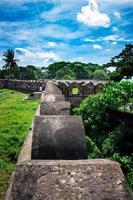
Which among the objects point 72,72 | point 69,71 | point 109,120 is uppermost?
point 69,71

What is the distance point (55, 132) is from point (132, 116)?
423 inches

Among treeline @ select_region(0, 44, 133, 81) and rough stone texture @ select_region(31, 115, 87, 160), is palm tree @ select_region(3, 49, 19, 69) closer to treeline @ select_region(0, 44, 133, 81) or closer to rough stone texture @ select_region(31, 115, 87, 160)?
treeline @ select_region(0, 44, 133, 81)

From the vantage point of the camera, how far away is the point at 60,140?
3.00 meters

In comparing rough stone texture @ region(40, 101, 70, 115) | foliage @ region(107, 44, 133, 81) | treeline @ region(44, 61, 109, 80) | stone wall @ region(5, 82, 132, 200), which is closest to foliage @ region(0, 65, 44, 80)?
treeline @ region(44, 61, 109, 80)

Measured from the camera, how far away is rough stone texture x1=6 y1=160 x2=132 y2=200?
6.20 feet

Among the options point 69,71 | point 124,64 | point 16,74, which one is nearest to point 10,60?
point 16,74

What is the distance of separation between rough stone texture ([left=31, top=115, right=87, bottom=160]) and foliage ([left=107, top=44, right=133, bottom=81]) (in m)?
10.3

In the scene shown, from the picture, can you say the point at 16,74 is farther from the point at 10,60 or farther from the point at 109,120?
the point at 109,120

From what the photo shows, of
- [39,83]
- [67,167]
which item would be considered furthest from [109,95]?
[39,83]

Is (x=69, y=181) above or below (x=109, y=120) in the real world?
above

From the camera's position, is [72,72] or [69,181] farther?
[72,72]

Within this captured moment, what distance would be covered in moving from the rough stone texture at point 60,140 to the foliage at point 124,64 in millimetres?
10286

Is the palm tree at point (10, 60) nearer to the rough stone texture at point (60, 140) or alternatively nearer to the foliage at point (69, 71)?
the foliage at point (69, 71)

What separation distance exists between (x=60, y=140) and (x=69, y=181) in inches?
41.9
